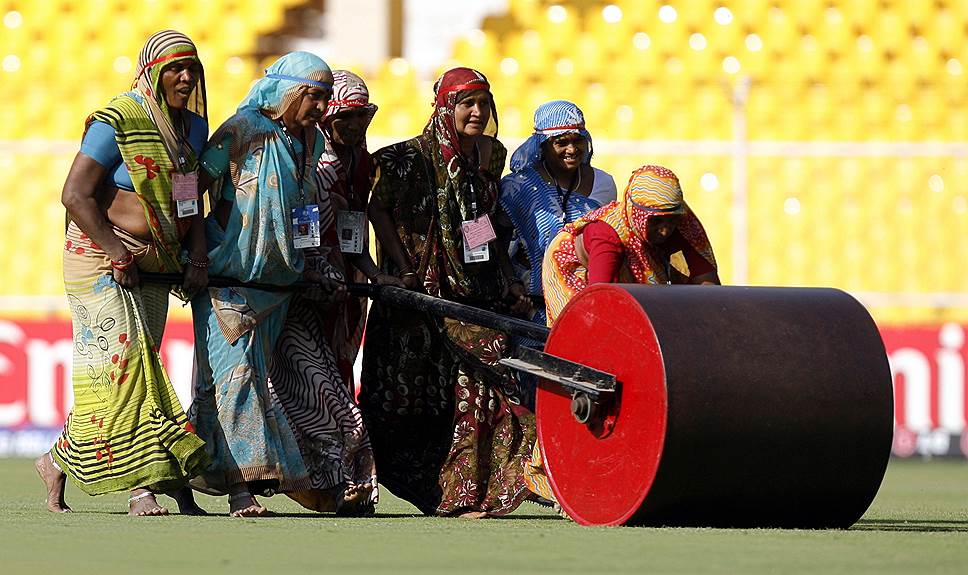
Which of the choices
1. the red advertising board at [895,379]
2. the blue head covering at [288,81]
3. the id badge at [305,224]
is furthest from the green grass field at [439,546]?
the red advertising board at [895,379]

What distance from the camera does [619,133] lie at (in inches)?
529

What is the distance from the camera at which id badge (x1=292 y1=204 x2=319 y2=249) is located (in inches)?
294

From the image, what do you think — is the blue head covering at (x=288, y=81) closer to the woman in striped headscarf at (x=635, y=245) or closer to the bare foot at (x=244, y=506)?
the woman in striped headscarf at (x=635, y=245)

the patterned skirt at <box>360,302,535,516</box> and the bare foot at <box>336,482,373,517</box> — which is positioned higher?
the patterned skirt at <box>360,302,535,516</box>

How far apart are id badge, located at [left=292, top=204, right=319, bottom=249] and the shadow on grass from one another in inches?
92.6

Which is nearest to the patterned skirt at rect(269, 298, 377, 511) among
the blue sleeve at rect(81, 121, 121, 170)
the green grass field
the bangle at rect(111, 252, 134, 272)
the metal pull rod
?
the green grass field

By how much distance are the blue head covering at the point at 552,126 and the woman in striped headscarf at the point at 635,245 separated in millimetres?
703

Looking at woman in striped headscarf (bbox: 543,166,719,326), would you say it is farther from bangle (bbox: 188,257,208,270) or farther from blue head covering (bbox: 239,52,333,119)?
bangle (bbox: 188,257,208,270)

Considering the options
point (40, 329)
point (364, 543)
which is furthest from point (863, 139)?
point (364, 543)

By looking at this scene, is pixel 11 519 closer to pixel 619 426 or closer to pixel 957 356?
pixel 619 426

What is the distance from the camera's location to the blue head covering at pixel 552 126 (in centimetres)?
816

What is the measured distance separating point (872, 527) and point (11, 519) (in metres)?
3.12

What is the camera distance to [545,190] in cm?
817

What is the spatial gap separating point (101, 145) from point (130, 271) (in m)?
0.48
